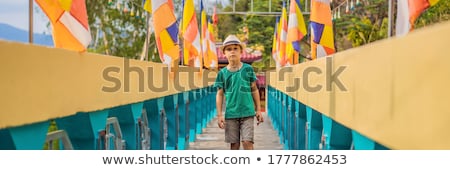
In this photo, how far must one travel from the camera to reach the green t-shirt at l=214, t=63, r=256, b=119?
4910 mm

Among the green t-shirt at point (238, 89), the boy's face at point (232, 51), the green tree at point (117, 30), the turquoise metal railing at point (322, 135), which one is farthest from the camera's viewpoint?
the green tree at point (117, 30)

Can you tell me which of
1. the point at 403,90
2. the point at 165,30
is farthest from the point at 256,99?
the point at 403,90

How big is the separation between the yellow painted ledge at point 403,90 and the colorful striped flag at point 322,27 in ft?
19.9

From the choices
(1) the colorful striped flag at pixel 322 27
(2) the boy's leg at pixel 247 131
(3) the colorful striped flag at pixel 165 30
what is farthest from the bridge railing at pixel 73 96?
(1) the colorful striped flag at pixel 322 27

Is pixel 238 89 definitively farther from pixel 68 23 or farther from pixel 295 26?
pixel 295 26

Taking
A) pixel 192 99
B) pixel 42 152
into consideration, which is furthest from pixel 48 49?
pixel 192 99

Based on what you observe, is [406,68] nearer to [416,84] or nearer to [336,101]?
[416,84]

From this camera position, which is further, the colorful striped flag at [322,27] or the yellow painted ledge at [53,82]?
the colorful striped flag at [322,27]

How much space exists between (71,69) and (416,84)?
1575mm

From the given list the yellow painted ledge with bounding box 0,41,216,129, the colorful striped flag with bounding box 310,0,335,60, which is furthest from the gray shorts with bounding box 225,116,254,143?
the colorful striped flag with bounding box 310,0,335,60

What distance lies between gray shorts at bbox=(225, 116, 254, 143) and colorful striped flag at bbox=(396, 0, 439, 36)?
123cm

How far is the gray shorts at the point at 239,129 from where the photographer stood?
16.5ft

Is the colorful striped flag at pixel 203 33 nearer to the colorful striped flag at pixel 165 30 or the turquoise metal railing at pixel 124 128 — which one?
the turquoise metal railing at pixel 124 128

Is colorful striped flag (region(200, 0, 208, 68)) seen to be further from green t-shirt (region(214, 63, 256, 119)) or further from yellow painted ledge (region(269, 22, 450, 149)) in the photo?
yellow painted ledge (region(269, 22, 450, 149))
